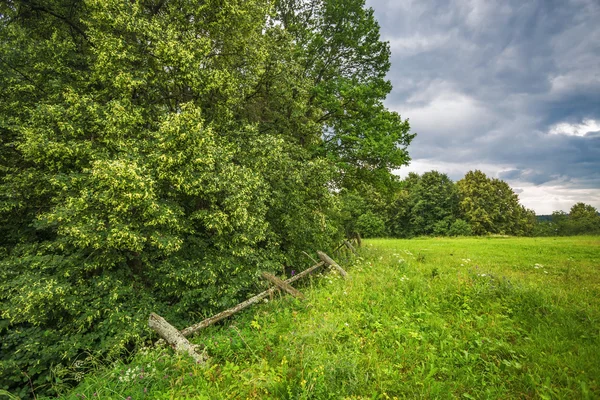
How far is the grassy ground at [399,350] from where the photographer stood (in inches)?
161

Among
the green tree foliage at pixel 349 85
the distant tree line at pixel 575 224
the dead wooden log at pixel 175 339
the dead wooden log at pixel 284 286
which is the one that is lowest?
the dead wooden log at pixel 175 339

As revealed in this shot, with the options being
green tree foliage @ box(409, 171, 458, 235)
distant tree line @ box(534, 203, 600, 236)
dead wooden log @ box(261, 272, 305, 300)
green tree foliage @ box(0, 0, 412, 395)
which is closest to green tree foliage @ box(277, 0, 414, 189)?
green tree foliage @ box(0, 0, 412, 395)

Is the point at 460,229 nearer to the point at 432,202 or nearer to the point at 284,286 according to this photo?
the point at 432,202

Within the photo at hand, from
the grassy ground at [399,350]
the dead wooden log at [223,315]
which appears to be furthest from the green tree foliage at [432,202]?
the dead wooden log at [223,315]

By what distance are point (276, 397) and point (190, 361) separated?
76.9 inches

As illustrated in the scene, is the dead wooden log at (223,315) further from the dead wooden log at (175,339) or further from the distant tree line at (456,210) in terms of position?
the distant tree line at (456,210)

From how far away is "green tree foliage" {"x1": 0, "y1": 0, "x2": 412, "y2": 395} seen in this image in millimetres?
6969

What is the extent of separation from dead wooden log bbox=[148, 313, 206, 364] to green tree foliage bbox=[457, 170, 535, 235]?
55824 millimetres

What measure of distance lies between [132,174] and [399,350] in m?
7.30

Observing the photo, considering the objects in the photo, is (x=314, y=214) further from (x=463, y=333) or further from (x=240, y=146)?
(x=463, y=333)

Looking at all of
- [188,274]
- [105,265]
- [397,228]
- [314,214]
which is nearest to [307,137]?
[314,214]

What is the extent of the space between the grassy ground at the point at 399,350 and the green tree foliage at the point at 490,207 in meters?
49.1

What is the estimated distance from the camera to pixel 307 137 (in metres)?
15.2

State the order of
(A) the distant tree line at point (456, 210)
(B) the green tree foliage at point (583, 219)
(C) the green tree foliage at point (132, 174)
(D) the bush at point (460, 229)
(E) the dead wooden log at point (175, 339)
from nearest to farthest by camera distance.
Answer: (E) the dead wooden log at point (175, 339) < (C) the green tree foliage at point (132, 174) < (D) the bush at point (460, 229) < (A) the distant tree line at point (456, 210) < (B) the green tree foliage at point (583, 219)
